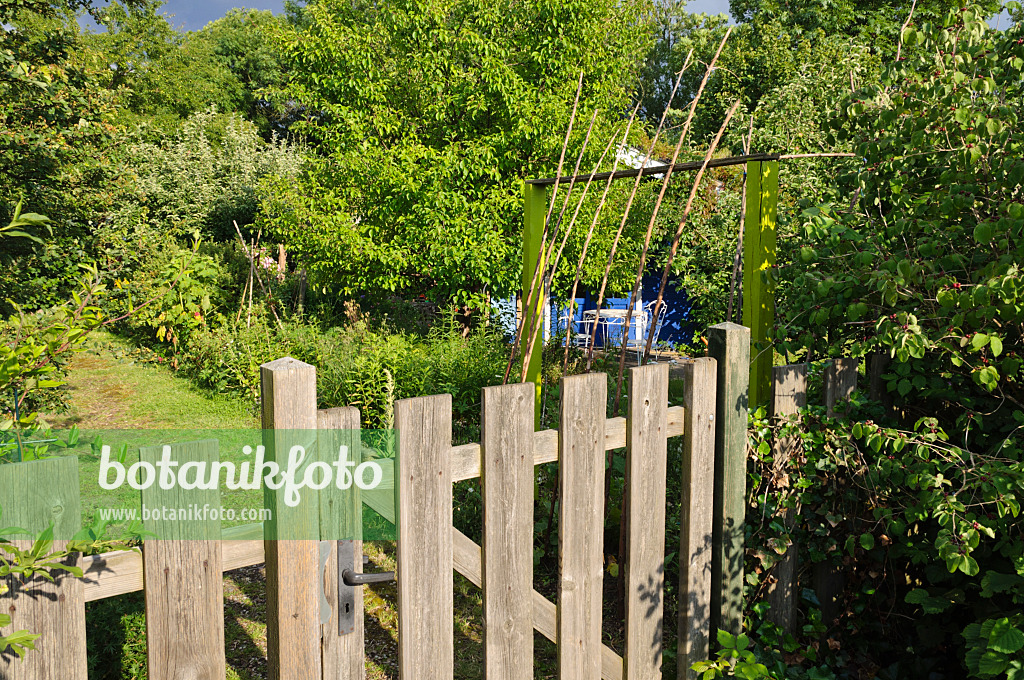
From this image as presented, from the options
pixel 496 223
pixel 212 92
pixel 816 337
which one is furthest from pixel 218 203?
pixel 212 92

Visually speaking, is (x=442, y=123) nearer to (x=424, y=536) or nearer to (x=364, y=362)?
(x=364, y=362)

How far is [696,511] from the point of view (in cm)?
227

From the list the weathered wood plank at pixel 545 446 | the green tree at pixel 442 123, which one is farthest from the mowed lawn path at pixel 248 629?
the green tree at pixel 442 123

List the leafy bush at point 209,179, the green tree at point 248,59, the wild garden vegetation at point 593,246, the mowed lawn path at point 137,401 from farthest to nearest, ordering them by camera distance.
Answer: the green tree at point 248,59, the leafy bush at point 209,179, the mowed lawn path at point 137,401, the wild garden vegetation at point 593,246

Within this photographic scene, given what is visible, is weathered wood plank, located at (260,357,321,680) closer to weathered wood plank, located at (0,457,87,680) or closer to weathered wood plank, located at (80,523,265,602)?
weathered wood plank, located at (80,523,265,602)

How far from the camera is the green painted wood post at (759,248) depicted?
333 centimetres

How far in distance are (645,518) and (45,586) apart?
60.0 inches

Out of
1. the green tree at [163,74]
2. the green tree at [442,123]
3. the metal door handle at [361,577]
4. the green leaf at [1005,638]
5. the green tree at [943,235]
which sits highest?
the green tree at [163,74]

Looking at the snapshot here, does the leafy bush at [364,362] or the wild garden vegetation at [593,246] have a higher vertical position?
the wild garden vegetation at [593,246]

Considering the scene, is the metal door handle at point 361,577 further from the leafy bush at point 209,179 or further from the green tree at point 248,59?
the green tree at point 248,59

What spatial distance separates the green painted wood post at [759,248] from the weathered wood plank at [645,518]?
127 cm

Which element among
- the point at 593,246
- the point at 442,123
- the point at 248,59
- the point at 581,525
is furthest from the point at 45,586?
the point at 248,59

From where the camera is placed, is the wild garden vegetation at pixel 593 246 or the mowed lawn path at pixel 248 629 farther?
the mowed lawn path at pixel 248 629

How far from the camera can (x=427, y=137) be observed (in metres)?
8.51
